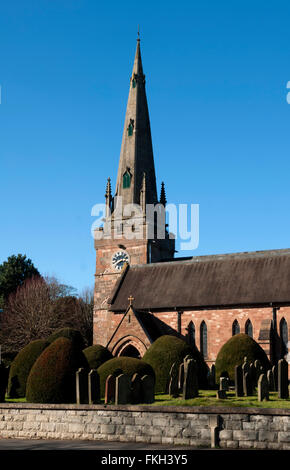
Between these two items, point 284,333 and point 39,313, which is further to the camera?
point 39,313

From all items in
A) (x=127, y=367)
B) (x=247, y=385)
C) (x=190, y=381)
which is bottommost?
(x=247, y=385)

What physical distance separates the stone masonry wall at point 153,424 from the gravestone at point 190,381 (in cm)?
300

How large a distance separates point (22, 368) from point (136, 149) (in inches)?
1272

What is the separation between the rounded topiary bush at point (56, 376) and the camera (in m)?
19.8

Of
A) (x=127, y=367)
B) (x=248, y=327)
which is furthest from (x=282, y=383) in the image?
(x=248, y=327)

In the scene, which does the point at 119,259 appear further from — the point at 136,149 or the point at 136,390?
the point at 136,390

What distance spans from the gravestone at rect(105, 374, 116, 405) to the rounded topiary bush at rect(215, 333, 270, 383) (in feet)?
33.5

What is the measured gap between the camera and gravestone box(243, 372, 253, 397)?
2261 centimetres

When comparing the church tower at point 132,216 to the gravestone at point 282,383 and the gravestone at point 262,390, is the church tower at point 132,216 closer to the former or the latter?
the gravestone at point 282,383

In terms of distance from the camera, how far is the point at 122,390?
725 inches

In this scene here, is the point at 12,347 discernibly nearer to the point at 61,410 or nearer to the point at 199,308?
the point at 199,308

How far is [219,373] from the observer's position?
1147 inches

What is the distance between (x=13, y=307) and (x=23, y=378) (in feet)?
119

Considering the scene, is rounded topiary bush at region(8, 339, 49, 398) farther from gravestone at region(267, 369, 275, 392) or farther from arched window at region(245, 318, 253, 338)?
arched window at region(245, 318, 253, 338)
